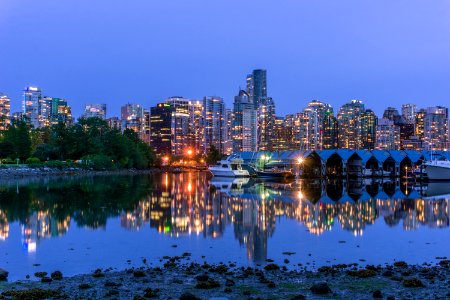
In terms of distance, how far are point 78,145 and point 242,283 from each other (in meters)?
124

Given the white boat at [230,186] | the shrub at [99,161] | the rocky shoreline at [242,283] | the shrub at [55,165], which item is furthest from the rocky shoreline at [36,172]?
the rocky shoreline at [242,283]

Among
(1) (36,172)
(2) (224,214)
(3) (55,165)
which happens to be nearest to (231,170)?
(1) (36,172)

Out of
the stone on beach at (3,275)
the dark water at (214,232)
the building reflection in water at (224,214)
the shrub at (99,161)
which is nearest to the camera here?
the stone on beach at (3,275)

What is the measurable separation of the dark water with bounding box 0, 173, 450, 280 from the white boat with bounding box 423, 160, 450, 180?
141 feet

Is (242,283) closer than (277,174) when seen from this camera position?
Yes

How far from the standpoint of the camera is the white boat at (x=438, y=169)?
282ft

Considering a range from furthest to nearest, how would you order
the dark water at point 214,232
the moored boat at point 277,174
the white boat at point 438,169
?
the moored boat at point 277,174 → the white boat at point 438,169 → the dark water at point 214,232

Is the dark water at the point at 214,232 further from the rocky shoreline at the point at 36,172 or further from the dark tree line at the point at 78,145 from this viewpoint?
the dark tree line at the point at 78,145

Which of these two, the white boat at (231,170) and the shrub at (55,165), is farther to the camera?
the shrub at (55,165)

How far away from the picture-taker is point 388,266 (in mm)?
20109

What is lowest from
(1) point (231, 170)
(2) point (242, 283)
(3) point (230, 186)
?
(2) point (242, 283)

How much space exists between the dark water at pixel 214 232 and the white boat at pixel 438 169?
43019 millimetres

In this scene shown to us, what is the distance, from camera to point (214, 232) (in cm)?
2905

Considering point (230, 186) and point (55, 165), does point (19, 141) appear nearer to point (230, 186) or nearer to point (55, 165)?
point (55, 165)
